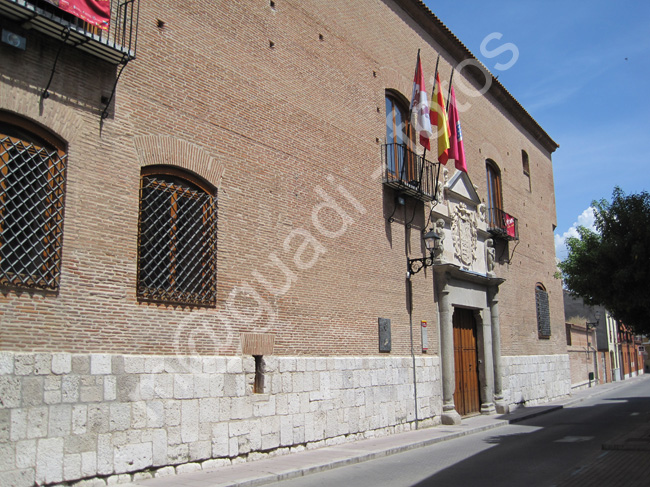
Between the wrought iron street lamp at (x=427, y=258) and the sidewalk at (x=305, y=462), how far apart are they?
11.6ft

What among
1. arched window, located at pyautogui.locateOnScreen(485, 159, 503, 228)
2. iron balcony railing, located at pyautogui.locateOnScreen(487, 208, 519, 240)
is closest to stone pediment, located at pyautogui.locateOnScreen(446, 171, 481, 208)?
iron balcony railing, located at pyautogui.locateOnScreen(487, 208, 519, 240)

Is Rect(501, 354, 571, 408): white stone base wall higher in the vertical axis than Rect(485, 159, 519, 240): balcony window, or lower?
lower

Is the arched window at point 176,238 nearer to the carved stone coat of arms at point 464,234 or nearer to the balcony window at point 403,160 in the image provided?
the balcony window at point 403,160

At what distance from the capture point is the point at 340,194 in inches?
473

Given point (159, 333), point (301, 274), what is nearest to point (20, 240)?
point (159, 333)

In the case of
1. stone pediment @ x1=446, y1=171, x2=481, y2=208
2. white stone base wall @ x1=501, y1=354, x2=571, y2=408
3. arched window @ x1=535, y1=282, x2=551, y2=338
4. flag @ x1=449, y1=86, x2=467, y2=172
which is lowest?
white stone base wall @ x1=501, y1=354, x2=571, y2=408

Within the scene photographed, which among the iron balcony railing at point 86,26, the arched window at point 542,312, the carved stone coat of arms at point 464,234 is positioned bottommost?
the arched window at point 542,312

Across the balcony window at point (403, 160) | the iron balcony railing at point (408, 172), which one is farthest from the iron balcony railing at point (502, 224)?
the balcony window at point (403, 160)

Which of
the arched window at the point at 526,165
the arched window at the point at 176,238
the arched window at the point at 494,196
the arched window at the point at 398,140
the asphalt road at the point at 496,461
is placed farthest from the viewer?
the arched window at the point at 526,165

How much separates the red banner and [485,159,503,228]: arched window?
14.0 m

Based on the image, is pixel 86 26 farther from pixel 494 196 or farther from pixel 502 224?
pixel 494 196

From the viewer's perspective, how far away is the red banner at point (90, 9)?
706 cm

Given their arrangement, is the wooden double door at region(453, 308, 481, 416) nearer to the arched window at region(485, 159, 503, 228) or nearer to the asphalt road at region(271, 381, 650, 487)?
the asphalt road at region(271, 381, 650, 487)

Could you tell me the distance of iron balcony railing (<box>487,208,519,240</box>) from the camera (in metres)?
18.7
